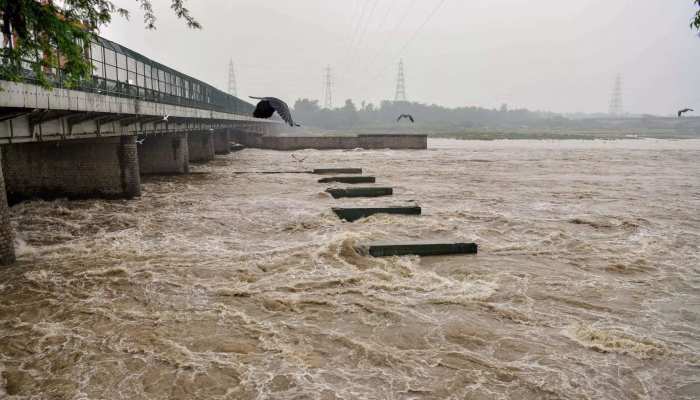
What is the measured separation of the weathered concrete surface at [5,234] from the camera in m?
14.4

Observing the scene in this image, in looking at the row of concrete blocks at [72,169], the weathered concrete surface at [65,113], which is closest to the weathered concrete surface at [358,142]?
the weathered concrete surface at [65,113]

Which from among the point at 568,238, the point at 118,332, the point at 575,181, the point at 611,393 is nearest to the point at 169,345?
the point at 118,332

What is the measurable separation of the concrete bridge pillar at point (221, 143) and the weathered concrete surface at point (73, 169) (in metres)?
39.1

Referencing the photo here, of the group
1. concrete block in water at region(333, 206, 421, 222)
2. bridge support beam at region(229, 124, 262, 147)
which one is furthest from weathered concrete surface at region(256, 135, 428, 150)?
concrete block in water at region(333, 206, 421, 222)

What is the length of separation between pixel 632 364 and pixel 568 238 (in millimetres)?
10320

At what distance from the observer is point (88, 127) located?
72.7 feet

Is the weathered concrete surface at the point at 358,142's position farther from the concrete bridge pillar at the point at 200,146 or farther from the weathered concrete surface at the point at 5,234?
the weathered concrete surface at the point at 5,234

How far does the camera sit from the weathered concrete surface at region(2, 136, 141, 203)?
25422 millimetres

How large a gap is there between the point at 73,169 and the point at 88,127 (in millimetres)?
5243

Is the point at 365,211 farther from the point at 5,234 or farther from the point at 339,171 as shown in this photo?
the point at 339,171

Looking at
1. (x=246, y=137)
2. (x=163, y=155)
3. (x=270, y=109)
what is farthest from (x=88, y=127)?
(x=246, y=137)

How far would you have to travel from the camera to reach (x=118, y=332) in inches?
400

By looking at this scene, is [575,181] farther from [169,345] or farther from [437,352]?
[169,345]

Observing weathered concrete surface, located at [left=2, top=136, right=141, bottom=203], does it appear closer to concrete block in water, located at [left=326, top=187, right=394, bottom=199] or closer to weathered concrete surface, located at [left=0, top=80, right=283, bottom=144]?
weathered concrete surface, located at [left=0, top=80, right=283, bottom=144]
